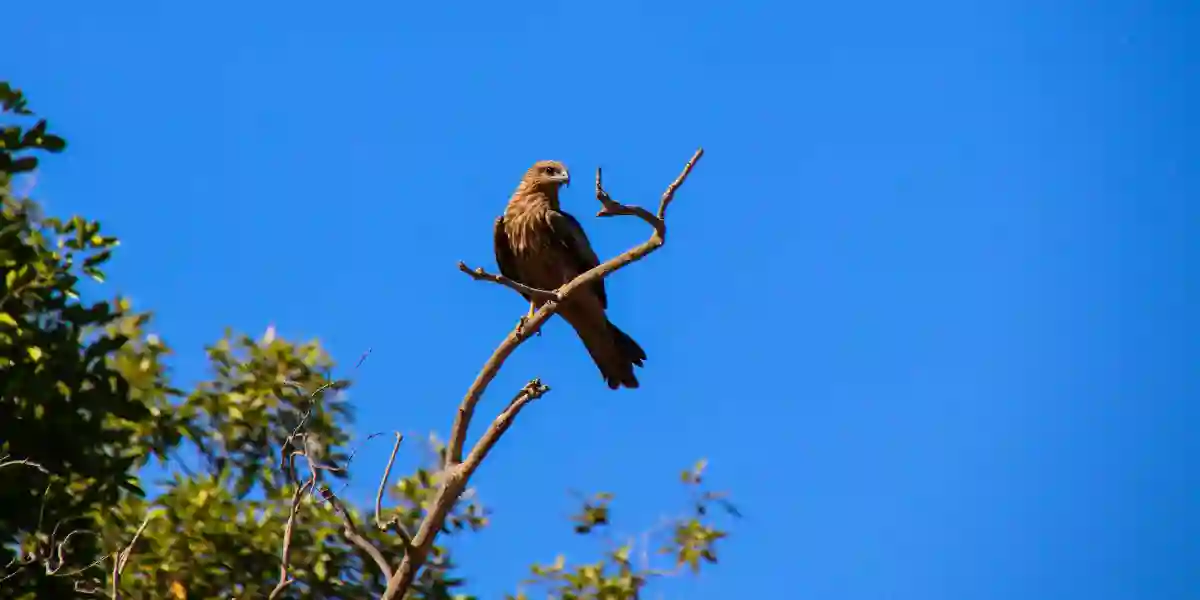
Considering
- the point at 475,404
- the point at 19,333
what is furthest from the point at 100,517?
the point at 475,404

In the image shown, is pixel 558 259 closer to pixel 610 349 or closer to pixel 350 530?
pixel 610 349

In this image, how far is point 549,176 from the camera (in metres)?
10.2

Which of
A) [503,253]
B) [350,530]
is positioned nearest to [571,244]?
[503,253]

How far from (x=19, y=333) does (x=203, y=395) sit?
180cm

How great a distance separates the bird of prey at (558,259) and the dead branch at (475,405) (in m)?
2.50

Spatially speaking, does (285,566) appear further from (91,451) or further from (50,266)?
(50,266)

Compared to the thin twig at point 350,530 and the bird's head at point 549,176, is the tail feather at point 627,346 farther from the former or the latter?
the thin twig at point 350,530

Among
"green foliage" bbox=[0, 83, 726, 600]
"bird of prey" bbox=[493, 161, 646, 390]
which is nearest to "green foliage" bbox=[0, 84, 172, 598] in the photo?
"green foliage" bbox=[0, 83, 726, 600]

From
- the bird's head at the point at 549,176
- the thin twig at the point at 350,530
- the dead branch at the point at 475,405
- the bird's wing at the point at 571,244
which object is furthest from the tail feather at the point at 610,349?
the thin twig at the point at 350,530

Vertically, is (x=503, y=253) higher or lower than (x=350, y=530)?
higher

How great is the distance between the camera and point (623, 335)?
9305 millimetres

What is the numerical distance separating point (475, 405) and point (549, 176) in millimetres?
4448

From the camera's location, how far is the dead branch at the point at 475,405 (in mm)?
5293

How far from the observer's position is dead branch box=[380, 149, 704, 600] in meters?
5.29
